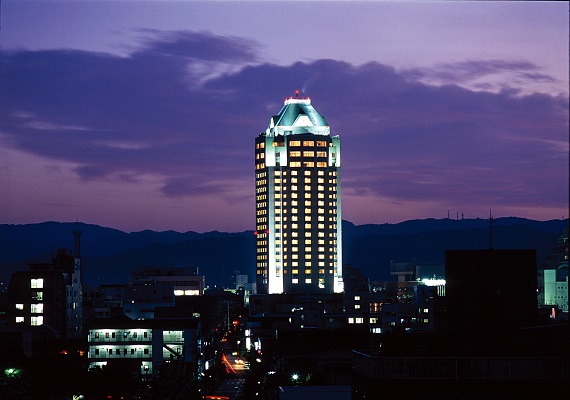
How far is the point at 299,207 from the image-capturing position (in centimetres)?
16762

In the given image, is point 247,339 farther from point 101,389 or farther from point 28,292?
point 101,389

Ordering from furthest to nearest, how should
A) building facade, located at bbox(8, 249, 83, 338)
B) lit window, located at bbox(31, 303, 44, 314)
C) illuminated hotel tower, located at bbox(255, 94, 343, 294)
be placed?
illuminated hotel tower, located at bbox(255, 94, 343, 294)
lit window, located at bbox(31, 303, 44, 314)
building facade, located at bbox(8, 249, 83, 338)

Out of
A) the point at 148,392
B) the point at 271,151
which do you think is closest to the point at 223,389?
the point at 148,392

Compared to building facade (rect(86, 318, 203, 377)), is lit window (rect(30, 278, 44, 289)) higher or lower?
higher

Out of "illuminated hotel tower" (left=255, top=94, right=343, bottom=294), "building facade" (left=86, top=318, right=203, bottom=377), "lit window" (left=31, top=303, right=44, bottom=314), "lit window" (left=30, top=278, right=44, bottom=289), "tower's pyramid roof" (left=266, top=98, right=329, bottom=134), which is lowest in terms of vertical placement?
"building facade" (left=86, top=318, right=203, bottom=377)

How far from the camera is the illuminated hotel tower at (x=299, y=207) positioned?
6545 inches

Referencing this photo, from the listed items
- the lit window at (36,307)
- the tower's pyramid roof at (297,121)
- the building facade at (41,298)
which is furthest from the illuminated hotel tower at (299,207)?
the lit window at (36,307)

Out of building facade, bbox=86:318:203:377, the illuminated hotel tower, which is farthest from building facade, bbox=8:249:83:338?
the illuminated hotel tower

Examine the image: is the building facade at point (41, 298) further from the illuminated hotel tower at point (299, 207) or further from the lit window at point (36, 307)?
→ the illuminated hotel tower at point (299, 207)

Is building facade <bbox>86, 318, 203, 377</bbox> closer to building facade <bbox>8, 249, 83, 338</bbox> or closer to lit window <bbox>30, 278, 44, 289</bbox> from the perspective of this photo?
building facade <bbox>8, 249, 83, 338</bbox>

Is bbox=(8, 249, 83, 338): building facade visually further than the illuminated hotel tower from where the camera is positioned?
No

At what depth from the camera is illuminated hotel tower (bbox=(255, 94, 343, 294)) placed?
166 meters

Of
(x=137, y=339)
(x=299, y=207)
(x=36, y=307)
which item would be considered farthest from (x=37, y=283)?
(x=299, y=207)

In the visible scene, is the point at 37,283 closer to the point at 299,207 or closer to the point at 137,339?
the point at 137,339
